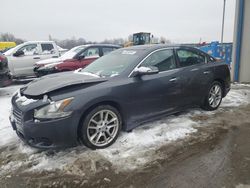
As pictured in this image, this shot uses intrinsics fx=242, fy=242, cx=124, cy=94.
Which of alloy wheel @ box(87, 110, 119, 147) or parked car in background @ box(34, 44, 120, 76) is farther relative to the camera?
parked car in background @ box(34, 44, 120, 76)

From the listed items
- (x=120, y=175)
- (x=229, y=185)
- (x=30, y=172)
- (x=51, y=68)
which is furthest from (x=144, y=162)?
(x=51, y=68)

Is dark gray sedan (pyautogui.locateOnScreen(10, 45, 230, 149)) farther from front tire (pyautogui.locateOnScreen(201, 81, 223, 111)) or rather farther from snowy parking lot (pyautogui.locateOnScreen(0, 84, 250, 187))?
snowy parking lot (pyautogui.locateOnScreen(0, 84, 250, 187))

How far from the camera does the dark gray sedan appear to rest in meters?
3.34

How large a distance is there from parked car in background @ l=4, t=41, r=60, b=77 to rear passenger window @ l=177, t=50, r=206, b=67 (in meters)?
7.83

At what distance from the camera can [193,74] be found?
488 centimetres

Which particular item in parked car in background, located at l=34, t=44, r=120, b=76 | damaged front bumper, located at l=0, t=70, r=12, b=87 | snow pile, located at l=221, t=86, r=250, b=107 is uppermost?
parked car in background, located at l=34, t=44, r=120, b=76

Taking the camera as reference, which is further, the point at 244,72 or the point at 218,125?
the point at 244,72

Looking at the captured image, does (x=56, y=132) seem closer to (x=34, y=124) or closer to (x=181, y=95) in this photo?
(x=34, y=124)

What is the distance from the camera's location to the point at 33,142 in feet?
11.1

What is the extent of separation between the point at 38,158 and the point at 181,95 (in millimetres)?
2773

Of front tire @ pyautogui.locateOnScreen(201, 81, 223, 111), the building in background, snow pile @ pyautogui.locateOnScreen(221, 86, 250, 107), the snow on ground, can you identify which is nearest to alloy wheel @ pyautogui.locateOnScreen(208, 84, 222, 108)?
front tire @ pyautogui.locateOnScreen(201, 81, 223, 111)

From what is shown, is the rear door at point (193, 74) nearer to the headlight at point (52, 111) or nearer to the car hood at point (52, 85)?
the car hood at point (52, 85)

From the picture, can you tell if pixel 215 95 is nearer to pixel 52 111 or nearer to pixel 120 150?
pixel 120 150

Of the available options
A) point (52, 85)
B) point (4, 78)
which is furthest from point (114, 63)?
point (4, 78)
